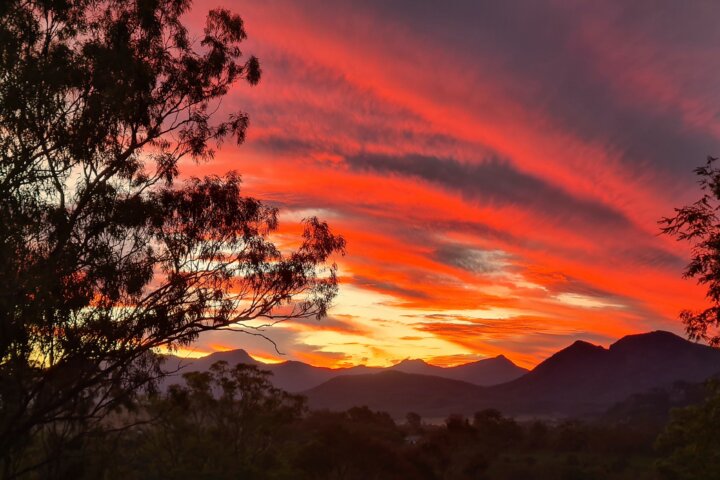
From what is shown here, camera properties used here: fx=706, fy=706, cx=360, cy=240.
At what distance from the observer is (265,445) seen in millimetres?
55125

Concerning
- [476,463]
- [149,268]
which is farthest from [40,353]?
[476,463]

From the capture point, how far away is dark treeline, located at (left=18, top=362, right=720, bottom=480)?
26625 mm

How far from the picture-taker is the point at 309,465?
6594cm

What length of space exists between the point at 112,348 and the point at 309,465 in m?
51.1

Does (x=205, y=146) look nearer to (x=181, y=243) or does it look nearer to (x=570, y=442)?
(x=181, y=243)

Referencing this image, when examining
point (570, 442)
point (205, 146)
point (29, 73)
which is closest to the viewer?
point (29, 73)

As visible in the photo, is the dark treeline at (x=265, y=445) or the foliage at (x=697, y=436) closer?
the foliage at (x=697, y=436)

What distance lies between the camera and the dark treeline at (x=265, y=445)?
2662cm

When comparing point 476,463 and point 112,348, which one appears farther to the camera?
point 476,463

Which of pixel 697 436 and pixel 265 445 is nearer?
pixel 697 436

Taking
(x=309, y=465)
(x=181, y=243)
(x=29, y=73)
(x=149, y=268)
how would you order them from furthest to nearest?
(x=309, y=465) < (x=181, y=243) < (x=149, y=268) < (x=29, y=73)

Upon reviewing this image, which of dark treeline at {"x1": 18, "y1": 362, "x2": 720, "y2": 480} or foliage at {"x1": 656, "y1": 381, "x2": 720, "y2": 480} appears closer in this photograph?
foliage at {"x1": 656, "y1": 381, "x2": 720, "y2": 480}

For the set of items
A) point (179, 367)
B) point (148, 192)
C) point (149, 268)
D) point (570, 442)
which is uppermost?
point (148, 192)

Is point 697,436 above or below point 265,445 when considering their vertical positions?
above
